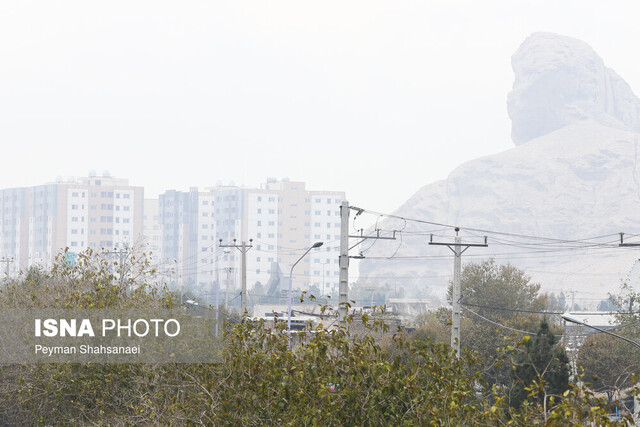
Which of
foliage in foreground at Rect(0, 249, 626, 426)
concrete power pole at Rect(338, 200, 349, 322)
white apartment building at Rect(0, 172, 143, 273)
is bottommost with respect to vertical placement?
foliage in foreground at Rect(0, 249, 626, 426)

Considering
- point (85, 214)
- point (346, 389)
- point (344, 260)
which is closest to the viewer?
point (346, 389)

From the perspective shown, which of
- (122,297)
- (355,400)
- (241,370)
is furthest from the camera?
(122,297)

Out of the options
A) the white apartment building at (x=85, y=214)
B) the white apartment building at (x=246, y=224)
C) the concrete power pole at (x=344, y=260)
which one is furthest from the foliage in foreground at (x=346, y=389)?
the white apartment building at (x=246, y=224)

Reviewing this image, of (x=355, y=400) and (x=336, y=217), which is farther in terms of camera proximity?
(x=336, y=217)

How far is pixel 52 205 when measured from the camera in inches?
6757

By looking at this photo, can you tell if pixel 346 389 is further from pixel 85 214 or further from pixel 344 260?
pixel 85 214

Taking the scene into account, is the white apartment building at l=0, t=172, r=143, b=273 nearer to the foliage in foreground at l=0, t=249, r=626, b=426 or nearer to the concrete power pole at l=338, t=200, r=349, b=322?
the concrete power pole at l=338, t=200, r=349, b=322

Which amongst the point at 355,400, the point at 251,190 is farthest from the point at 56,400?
the point at 251,190

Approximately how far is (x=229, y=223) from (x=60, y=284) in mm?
166055

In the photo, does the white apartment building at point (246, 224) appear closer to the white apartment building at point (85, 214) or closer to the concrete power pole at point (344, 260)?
the white apartment building at point (85, 214)

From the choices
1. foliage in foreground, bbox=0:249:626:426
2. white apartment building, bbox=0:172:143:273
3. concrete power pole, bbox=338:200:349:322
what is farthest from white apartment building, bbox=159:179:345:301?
foliage in foreground, bbox=0:249:626:426

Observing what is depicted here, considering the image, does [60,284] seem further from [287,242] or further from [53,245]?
[287,242]

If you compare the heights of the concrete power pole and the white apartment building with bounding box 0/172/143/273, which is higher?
the white apartment building with bounding box 0/172/143/273

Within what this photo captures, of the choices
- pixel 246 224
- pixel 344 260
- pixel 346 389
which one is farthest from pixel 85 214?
pixel 346 389
